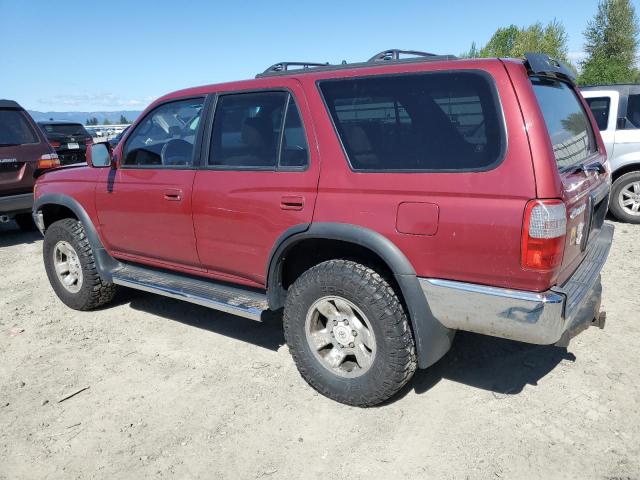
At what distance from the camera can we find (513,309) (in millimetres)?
2348

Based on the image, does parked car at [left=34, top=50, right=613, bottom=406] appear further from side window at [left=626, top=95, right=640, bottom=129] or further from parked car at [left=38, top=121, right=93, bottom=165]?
parked car at [left=38, top=121, right=93, bottom=165]

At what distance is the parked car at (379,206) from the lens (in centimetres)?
233

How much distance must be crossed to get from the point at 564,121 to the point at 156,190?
9.02 ft

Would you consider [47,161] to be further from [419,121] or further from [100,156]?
[419,121]

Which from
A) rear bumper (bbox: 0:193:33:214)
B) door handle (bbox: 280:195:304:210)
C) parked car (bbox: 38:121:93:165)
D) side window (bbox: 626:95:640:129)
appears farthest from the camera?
parked car (bbox: 38:121:93:165)

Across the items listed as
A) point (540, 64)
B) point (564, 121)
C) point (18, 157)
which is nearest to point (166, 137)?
point (540, 64)

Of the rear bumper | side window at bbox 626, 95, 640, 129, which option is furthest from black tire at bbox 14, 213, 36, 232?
side window at bbox 626, 95, 640, 129

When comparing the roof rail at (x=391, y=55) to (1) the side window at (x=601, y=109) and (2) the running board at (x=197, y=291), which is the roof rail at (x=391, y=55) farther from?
(1) the side window at (x=601, y=109)

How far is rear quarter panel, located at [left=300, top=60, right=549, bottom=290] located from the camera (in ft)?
7.48

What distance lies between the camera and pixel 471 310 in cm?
246

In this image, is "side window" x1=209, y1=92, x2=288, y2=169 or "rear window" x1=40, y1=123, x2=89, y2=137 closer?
"side window" x1=209, y1=92, x2=288, y2=169

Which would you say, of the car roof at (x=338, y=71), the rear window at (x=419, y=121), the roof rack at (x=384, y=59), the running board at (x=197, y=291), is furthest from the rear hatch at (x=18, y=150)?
the rear window at (x=419, y=121)

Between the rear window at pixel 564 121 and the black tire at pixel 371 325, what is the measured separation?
112cm

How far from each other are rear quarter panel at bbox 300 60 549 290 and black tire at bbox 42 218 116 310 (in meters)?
2.67
